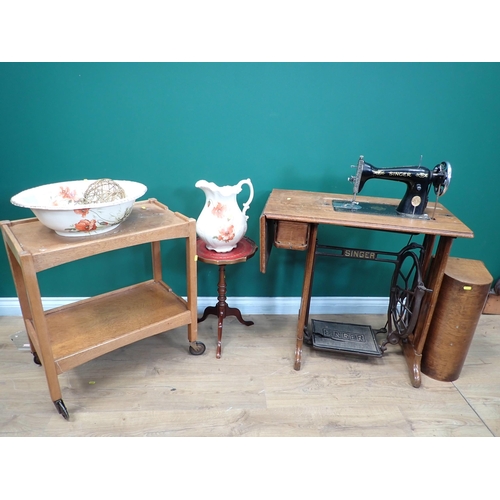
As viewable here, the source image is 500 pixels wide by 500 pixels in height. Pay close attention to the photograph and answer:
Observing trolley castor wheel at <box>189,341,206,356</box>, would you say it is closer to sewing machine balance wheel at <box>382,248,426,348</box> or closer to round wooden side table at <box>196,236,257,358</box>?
round wooden side table at <box>196,236,257,358</box>

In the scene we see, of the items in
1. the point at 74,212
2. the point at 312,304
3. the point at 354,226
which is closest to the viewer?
the point at 74,212

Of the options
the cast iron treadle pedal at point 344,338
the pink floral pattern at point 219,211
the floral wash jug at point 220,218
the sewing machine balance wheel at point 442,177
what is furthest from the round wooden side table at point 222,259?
the sewing machine balance wheel at point 442,177

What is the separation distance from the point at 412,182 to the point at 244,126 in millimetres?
864

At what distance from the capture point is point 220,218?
159 cm

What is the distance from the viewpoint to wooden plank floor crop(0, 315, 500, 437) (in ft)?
4.55

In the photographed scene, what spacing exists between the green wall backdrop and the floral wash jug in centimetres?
30

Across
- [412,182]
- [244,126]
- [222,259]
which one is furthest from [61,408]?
[412,182]

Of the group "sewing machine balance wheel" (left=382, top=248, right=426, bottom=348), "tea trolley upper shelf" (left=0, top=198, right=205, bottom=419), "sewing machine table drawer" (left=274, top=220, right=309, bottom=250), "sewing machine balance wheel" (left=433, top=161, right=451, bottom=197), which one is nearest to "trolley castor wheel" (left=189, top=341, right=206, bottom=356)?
"tea trolley upper shelf" (left=0, top=198, right=205, bottom=419)

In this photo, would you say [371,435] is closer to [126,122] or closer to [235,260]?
[235,260]

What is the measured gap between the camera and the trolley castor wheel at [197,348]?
175 centimetres

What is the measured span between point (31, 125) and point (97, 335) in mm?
1103

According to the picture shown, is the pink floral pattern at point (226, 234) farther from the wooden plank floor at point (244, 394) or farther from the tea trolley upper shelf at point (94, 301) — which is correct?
the wooden plank floor at point (244, 394)

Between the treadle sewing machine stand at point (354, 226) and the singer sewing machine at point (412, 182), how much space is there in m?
0.04

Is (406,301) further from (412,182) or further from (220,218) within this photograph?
(220,218)
